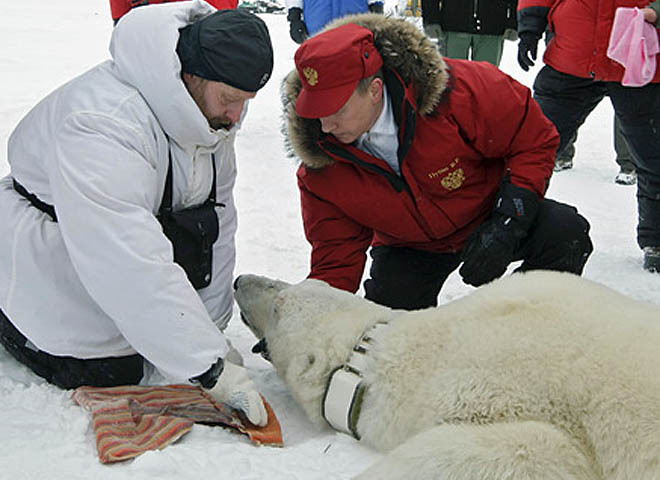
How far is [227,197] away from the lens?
118 inches

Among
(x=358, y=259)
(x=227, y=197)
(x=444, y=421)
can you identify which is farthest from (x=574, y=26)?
(x=444, y=421)

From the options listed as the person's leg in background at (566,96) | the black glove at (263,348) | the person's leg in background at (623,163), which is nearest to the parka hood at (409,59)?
the black glove at (263,348)

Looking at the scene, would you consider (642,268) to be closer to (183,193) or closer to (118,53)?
(183,193)

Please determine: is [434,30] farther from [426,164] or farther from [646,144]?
[426,164]

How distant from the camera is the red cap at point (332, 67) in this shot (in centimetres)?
253

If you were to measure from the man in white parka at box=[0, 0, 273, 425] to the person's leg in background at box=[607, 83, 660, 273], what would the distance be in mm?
2413

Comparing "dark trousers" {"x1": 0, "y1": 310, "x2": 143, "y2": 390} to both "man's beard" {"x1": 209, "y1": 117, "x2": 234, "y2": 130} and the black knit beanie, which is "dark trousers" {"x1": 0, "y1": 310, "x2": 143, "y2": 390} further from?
the black knit beanie

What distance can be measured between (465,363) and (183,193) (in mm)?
1236

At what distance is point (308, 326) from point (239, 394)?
35 cm

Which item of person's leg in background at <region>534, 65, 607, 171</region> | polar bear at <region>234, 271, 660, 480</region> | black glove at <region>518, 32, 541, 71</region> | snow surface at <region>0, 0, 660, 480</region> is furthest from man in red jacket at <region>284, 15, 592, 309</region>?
black glove at <region>518, 32, 541, 71</region>

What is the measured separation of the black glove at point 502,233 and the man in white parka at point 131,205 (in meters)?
1.11

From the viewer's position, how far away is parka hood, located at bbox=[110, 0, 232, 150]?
2.30m

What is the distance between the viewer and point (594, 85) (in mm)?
4215

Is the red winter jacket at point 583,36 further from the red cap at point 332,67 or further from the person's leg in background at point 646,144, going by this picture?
the red cap at point 332,67
